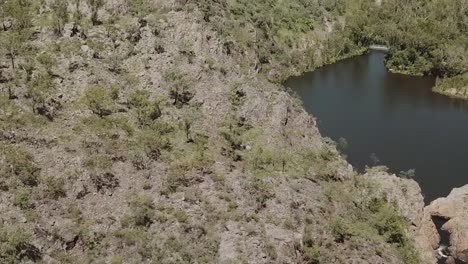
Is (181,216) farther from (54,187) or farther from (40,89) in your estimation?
(40,89)

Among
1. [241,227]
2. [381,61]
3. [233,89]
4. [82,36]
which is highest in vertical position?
[82,36]

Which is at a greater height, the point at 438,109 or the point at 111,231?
the point at 111,231

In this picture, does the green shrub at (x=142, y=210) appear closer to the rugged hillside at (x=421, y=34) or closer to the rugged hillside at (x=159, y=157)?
the rugged hillside at (x=159, y=157)

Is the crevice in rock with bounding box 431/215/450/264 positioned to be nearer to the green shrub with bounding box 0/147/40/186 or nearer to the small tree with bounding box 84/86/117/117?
the small tree with bounding box 84/86/117/117

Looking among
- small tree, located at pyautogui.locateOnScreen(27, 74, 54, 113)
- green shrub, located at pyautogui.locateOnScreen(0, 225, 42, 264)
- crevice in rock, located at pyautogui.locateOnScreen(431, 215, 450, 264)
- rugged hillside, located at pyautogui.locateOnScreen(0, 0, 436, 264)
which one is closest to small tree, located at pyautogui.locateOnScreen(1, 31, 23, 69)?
rugged hillside, located at pyautogui.locateOnScreen(0, 0, 436, 264)

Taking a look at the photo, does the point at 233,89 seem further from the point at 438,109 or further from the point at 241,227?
the point at 438,109

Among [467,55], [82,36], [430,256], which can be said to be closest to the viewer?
[430,256]

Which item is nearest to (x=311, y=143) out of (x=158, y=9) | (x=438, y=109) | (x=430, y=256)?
(x=430, y=256)

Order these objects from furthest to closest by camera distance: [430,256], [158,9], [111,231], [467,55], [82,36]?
[467,55]
[158,9]
[82,36]
[430,256]
[111,231]
